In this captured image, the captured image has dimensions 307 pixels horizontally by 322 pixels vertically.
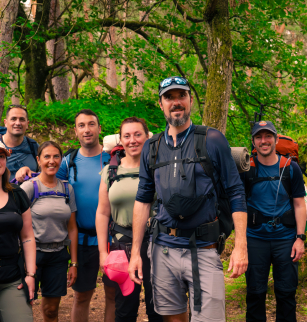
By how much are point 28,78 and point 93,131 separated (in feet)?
17.8

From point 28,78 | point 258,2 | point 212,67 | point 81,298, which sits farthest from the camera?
point 28,78

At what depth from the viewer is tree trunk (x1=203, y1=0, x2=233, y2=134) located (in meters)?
5.27

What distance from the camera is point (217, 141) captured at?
8.97ft

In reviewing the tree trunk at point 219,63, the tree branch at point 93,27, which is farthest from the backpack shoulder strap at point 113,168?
the tree branch at point 93,27

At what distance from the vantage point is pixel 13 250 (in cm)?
284

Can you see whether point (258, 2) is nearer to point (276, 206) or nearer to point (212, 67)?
point (212, 67)

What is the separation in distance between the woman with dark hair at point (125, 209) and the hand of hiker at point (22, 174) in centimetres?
99

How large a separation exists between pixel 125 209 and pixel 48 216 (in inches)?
33.9

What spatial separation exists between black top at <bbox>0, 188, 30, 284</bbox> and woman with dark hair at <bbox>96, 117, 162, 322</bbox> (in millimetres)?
856

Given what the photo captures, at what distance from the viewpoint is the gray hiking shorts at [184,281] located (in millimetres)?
2631

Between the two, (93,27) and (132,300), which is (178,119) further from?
(93,27)

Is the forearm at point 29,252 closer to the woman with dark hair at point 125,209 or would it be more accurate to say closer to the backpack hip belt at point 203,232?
the woman with dark hair at point 125,209

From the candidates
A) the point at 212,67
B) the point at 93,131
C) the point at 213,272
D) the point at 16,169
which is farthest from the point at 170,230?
the point at 212,67

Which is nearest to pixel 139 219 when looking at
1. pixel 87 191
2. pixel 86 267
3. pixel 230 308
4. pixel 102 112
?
pixel 87 191
